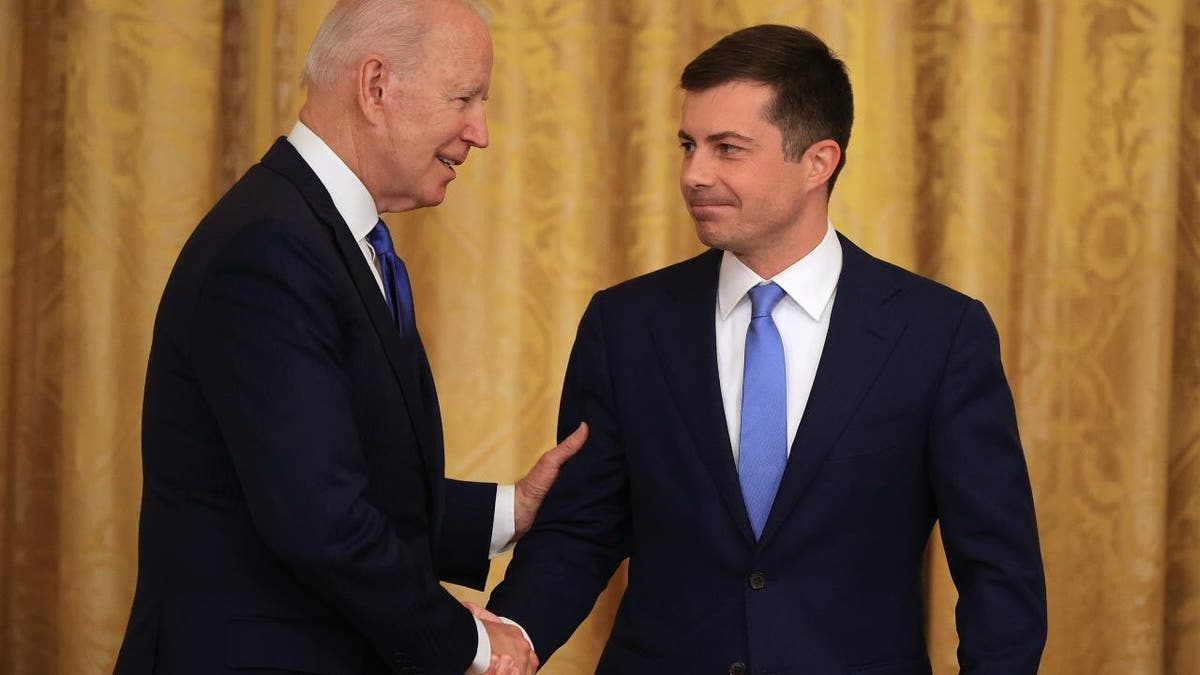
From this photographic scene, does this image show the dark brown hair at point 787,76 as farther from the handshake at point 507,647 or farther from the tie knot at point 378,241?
the handshake at point 507,647

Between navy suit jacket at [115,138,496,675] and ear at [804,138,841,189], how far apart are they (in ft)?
2.49

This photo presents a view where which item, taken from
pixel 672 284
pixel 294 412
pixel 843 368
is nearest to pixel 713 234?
pixel 672 284

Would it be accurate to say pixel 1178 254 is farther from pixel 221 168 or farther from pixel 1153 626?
pixel 221 168

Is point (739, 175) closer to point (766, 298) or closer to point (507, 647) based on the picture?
point (766, 298)

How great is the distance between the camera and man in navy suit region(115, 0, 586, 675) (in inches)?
66.1

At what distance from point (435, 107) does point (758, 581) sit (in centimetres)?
83

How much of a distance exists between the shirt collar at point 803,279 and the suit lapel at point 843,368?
30mm

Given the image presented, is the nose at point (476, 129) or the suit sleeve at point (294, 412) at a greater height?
the nose at point (476, 129)

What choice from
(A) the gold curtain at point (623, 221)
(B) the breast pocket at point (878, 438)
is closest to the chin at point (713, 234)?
(B) the breast pocket at point (878, 438)

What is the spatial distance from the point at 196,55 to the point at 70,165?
1.27 ft

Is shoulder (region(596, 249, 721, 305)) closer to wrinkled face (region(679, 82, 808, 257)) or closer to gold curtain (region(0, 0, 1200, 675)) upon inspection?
wrinkled face (region(679, 82, 808, 257))

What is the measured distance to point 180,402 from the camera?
1764mm

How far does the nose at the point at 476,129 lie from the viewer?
206 cm

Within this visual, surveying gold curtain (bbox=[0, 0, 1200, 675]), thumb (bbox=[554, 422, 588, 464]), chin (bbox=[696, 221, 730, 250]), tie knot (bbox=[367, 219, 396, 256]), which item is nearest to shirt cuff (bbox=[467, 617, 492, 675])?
thumb (bbox=[554, 422, 588, 464])
